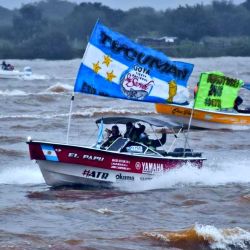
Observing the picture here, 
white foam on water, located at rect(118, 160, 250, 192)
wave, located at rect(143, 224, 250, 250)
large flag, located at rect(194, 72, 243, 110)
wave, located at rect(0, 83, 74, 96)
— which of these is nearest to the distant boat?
wave, located at rect(0, 83, 74, 96)

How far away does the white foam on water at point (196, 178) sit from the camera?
22.5m

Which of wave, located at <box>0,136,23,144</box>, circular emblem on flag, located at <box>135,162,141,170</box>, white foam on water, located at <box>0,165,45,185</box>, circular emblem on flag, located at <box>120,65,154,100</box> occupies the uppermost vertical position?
circular emblem on flag, located at <box>120,65,154,100</box>

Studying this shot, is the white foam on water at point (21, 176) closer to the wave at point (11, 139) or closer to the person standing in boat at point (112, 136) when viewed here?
the person standing in boat at point (112, 136)

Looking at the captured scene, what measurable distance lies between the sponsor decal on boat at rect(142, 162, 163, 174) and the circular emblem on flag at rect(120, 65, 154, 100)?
1513 mm

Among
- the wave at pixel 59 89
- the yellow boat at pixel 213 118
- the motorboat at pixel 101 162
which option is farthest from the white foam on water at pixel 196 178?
the wave at pixel 59 89

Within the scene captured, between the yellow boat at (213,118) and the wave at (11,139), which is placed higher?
the yellow boat at (213,118)

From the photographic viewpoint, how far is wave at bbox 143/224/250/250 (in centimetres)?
1727

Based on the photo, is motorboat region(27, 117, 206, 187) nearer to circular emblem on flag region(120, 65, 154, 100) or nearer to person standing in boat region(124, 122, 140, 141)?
person standing in boat region(124, 122, 140, 141)

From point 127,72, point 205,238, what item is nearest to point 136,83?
point 127,72

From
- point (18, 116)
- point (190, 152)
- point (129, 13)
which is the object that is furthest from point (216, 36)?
point (190, 152)

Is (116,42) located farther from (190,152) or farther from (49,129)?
(49,129)

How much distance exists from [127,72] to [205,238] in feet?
19.6

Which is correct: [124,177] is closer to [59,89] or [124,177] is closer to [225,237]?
[225,237]

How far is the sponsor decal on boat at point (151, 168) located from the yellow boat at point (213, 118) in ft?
45.3
